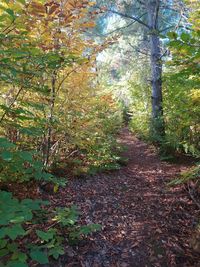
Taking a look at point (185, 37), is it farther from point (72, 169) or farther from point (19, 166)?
point (72, 169)

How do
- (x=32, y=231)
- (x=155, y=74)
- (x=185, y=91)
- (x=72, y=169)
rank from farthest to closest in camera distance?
1. (x=155, y=74)
2. (x=185, y=91)
3. (x=72, y=169)
4. (x=32, y=231)

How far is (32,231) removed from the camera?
297cm

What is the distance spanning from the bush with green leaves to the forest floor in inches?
8.6

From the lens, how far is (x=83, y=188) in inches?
180

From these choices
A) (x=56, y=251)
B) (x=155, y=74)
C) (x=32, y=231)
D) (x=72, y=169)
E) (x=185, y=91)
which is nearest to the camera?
(x=56, y=251)

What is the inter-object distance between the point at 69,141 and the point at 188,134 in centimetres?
315

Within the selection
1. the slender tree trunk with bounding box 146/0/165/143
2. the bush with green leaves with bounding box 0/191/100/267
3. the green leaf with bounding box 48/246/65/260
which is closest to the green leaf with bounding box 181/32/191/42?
the bush with green leaves with bounding box 0/191/100/267

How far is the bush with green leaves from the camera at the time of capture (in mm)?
1552

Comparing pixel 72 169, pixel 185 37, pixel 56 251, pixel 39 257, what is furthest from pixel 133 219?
pixel 185 37

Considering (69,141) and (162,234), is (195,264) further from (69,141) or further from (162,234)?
(69,141)

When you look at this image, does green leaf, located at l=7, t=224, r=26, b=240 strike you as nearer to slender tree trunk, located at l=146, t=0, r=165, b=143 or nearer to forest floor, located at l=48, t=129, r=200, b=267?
forest floor, located at l=48, t=129, r=200, b=267

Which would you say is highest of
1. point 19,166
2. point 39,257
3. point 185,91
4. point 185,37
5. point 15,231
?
point 185,91

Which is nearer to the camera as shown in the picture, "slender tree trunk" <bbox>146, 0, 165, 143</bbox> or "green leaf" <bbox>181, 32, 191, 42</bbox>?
"green leaf" <bbox>181, 32, 191, 42</bbox>

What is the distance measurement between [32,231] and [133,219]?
1399mm
